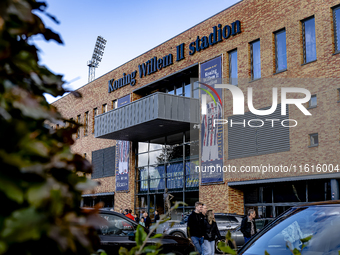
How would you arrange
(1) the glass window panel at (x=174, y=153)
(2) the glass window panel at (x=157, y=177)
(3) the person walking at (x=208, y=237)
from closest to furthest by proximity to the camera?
1. (3) the person walking at (x=208, y=237)
2. (1) the glass window panel at (x=174, y=153)
3. (2) the glass window panel at (x=157, y=177)

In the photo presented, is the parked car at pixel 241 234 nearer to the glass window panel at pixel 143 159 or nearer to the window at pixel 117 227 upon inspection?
the window at pixel 117 227

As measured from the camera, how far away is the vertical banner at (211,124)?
72.4 ft

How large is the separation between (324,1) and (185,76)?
10.0 metres

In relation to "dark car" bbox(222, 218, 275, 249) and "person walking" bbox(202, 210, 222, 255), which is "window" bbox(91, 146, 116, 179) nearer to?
"dark car" bbox(222, 218, 275, 249)

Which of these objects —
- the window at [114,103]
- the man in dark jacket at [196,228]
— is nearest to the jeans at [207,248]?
the man in dark jacket at [196,228]

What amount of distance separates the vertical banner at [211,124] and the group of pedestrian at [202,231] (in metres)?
10.8

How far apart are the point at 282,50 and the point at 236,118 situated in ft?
13.2

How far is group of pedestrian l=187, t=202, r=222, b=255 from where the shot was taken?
10648 mm

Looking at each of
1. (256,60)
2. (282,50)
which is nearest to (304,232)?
(282,50)

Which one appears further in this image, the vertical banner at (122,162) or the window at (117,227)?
the vertical banner at (122,162)

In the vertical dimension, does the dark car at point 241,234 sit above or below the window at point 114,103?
below

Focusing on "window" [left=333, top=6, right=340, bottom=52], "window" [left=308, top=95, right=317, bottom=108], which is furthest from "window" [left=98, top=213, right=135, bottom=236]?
"window" [left=333, top=6, right=340, bottom=52]

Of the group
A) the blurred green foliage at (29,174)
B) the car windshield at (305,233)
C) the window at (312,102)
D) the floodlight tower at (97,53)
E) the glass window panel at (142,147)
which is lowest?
the car windshield at (305,233)

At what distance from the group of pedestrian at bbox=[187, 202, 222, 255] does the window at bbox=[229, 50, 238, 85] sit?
12100mm
